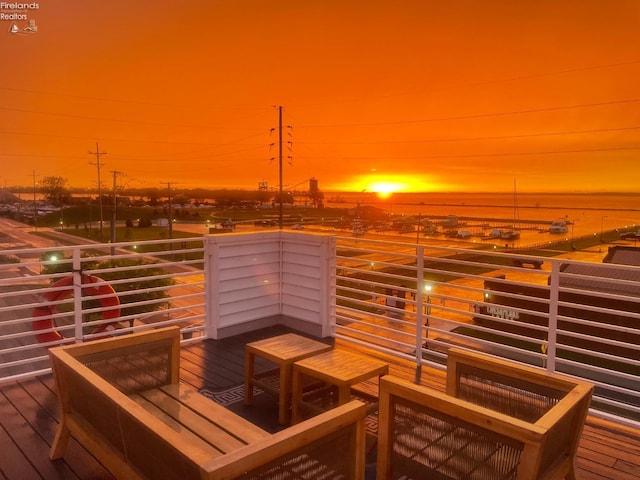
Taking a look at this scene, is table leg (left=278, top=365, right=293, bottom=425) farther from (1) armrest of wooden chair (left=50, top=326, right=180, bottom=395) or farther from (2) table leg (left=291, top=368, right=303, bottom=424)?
(1) armrest of wooden chair (left=50, top=326, right=180, bottom=395)

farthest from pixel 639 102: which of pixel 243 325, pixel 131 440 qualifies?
pixel 131 440

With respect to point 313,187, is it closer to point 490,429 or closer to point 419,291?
point 419,291

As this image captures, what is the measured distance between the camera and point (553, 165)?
108 feet

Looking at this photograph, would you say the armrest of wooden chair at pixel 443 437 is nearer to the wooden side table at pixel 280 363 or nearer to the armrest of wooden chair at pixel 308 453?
the armrest of wooden chair at pixel 308 453

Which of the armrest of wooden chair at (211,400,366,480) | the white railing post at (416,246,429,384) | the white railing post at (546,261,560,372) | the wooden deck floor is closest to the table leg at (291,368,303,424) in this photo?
the wooden deck floor

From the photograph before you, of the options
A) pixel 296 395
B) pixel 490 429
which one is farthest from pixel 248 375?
pixel 490 429

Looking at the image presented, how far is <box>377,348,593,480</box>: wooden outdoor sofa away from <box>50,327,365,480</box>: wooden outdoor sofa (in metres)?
0.29

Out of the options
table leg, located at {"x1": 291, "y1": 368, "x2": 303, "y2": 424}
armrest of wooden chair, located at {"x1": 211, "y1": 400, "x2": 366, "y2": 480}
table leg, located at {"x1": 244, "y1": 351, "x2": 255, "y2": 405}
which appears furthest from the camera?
table leg, located at {"x1": 244, "y1": 351, "x2": 255, "y2": 405}

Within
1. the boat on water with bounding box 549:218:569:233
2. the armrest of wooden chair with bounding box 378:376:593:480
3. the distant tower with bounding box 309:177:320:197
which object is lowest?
the boat on water with bounding box 549:218:569:233

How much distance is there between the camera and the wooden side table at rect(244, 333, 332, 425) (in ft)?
10.7

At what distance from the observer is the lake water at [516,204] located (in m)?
34.2

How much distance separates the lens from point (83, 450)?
2.89 meters

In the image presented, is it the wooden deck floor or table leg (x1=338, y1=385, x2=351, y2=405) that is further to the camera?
table leg (x1=338, y1=385, x2=351, y2=405)

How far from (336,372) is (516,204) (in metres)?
37.0
